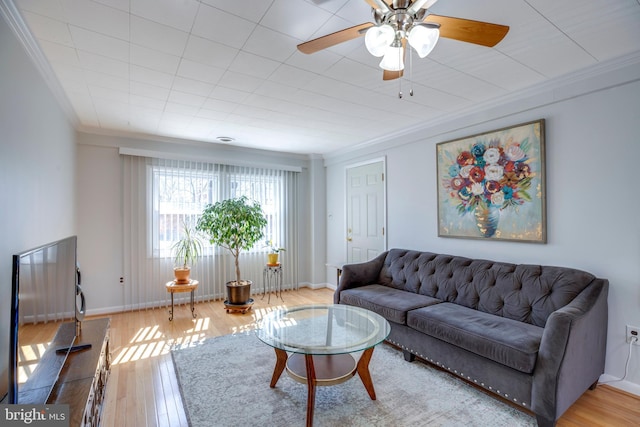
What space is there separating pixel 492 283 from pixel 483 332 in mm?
711

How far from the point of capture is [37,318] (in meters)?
1.37

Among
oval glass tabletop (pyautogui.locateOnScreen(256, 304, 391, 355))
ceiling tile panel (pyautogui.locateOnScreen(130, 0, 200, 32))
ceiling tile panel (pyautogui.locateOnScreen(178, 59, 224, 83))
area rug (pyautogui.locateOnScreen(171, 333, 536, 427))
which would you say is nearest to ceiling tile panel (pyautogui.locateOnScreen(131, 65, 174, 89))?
ceiling tile panel (pyautogui.locateOnScreen(178, 59, 224, 83))

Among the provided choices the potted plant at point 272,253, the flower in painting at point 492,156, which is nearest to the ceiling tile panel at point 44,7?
the flower in painting at point 492,156

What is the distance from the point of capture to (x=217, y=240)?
409 cm

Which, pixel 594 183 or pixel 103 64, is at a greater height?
pixel 103 64

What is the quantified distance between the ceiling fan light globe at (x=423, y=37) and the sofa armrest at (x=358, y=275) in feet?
8.39

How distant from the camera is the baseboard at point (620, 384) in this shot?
2.15m

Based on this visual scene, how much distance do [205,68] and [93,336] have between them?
214 cm

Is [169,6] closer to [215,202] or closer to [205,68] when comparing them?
[205,68]

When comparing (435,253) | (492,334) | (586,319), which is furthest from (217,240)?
(586,319)

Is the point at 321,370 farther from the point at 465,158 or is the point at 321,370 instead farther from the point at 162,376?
the point at 465,158

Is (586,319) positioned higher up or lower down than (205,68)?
lower down

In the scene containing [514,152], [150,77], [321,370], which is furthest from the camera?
[514,152]

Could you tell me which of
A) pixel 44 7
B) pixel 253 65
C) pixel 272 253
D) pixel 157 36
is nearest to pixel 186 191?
pixel 272 253
